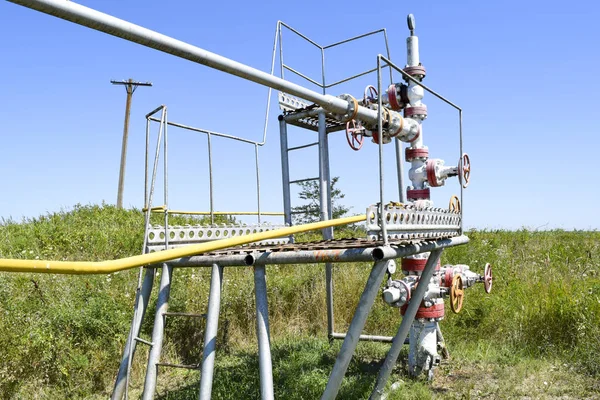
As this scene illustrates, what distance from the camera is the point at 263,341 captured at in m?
3.10

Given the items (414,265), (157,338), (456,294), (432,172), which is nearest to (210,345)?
(157,338)

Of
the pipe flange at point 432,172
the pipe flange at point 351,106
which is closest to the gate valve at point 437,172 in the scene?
the pipe flange at point 432,172

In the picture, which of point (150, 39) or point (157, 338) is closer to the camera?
point (150, 39)

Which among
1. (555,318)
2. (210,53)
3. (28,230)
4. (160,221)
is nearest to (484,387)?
(555,318)

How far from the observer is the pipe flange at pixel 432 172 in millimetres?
4816

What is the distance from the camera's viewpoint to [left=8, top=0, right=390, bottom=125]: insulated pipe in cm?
196

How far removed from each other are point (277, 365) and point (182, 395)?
3.43 feet

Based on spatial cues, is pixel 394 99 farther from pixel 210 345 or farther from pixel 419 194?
pixel 210 345

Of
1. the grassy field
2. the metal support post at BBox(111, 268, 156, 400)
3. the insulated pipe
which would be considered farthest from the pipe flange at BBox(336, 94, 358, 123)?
the grassy field

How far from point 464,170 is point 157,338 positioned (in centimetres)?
312

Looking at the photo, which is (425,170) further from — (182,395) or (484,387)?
(182,395)

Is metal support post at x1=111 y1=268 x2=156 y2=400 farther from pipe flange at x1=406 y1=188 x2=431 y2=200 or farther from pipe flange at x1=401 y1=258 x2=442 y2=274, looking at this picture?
pipe flange at x1=406 y1=188 x2=431 y2=200

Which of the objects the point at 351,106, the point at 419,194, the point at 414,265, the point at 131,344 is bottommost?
the point at 131,344

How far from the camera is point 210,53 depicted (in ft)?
8.24
